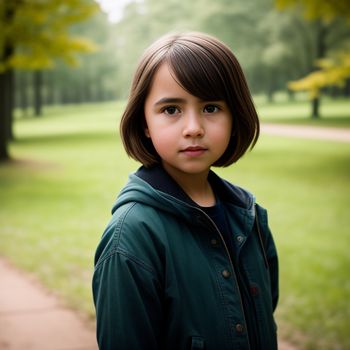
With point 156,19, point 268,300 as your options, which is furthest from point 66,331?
point 156,19

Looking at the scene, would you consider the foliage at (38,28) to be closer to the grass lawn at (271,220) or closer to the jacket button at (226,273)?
the grass lawn at (271,220)

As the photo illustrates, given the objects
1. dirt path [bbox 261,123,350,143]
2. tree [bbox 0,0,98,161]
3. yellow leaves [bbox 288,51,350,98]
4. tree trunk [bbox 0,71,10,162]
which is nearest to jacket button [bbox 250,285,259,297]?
yellow leaves [bbox 288,51,350,98]

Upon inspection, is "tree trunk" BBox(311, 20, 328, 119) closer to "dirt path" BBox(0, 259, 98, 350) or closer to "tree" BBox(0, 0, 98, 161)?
"tree" BBox(0, 0, 98, 161)

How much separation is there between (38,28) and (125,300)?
12.6 m

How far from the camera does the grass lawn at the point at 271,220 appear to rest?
3.99 m

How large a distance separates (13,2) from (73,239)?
8506 millimetres

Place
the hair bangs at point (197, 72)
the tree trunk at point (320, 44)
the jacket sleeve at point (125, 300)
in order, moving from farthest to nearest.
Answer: the tree trunk at point (320, 44) → the hair bangs at point (197, 72) → the jacket sleeve at point (125, 300)

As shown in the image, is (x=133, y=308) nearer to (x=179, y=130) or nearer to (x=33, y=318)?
(x=179, y=130)

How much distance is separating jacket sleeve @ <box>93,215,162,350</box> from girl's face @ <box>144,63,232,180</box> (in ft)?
0.99

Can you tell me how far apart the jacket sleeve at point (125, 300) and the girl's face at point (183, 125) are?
303 millimetres

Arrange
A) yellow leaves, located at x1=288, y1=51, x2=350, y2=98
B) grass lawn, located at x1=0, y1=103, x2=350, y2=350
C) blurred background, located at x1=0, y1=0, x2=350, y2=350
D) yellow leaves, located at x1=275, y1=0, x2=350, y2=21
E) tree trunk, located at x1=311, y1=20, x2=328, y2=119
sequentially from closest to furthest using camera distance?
grass lawn, located at x1=0, y1=103, x2=350, y2=350
blurred background, located at x1=0, y1=0, x2=350, y2=350
yellow leaves, located at x1=275, y1=0, x2=350, y2=21
yellow leaves, located at x1=288, y1=51, x2=350, y2=98
tree trunk, located at x1=311, y1=20, x2=328, y2=119

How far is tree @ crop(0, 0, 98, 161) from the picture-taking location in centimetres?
1213

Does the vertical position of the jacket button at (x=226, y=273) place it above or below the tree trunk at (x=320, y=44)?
below

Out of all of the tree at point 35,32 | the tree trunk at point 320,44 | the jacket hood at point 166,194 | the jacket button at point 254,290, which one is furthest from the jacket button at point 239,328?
the tree trunk at point 320,44
